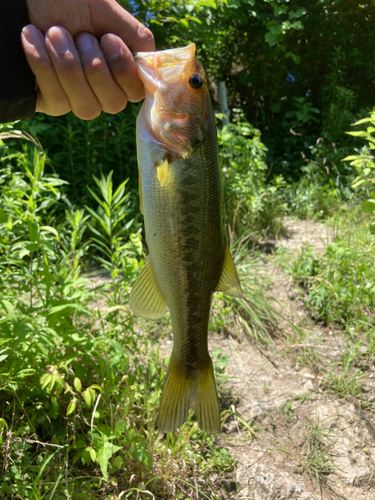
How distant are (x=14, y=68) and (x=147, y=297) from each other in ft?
2.93

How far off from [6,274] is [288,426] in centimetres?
201

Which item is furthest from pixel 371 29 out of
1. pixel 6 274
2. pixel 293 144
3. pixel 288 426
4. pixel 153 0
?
pixel 6 274

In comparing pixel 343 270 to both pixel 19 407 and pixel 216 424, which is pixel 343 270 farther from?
pixel 19 407

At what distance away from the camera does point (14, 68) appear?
1.39 m

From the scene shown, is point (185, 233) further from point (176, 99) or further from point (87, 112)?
point (87, 112)

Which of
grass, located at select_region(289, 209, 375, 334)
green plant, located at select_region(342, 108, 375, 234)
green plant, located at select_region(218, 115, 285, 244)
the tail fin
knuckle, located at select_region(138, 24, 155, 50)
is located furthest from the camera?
green plant, located at select_region(218, 115, 285, 244)

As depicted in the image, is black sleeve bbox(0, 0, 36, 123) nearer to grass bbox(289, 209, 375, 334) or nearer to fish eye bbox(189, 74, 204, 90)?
fish eye bbox(189, 74, 204, 90)

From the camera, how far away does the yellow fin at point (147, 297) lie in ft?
5.21

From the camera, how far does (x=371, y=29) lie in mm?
7691

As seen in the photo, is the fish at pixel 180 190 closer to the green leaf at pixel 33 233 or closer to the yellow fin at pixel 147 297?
the yellow fin at pixel 147 297

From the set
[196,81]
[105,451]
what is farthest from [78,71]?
[105,451]

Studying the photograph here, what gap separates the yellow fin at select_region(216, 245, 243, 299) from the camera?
1.56 m

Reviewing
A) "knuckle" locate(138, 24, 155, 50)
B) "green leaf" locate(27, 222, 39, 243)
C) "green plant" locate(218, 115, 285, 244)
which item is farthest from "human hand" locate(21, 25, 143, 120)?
"green plant" locate(218, 115, 285, 244)

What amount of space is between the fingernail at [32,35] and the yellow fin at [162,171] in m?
0.53
